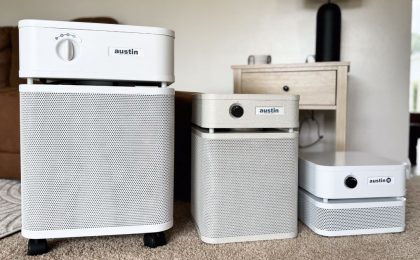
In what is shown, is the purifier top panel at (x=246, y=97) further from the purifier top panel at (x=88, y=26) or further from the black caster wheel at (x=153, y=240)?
the black caster wheel at (x=153, y=240)

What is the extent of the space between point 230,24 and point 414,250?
151 centimetres

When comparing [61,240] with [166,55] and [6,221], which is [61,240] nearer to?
[6,221]

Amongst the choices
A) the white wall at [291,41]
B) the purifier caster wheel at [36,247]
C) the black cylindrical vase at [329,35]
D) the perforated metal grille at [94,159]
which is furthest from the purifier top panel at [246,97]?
the white wall at [291,41]

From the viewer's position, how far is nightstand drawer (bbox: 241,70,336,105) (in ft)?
5.07

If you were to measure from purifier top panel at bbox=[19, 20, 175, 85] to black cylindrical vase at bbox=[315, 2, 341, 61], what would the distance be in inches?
41.1

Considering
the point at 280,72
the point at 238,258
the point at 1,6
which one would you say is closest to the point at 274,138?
the point at 238,258

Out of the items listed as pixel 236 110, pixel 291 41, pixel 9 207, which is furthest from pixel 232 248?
pixel 291 41

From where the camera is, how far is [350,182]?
1.04 m

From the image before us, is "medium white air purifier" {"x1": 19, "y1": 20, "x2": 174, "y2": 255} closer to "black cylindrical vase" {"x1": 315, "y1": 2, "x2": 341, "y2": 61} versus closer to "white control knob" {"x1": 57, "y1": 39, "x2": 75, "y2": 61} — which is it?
"white control knob" {"x1": 57, "y1": 39, "x2": 75, "y2": 61}

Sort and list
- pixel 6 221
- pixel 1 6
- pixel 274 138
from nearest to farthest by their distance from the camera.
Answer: pixel 274 138, pixel 6 221, pixel 1 6

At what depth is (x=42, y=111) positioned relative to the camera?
2.81 ft

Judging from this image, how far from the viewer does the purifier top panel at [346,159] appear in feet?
3.56

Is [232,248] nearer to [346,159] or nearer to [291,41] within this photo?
[346,159]

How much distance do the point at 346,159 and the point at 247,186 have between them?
0.38m
